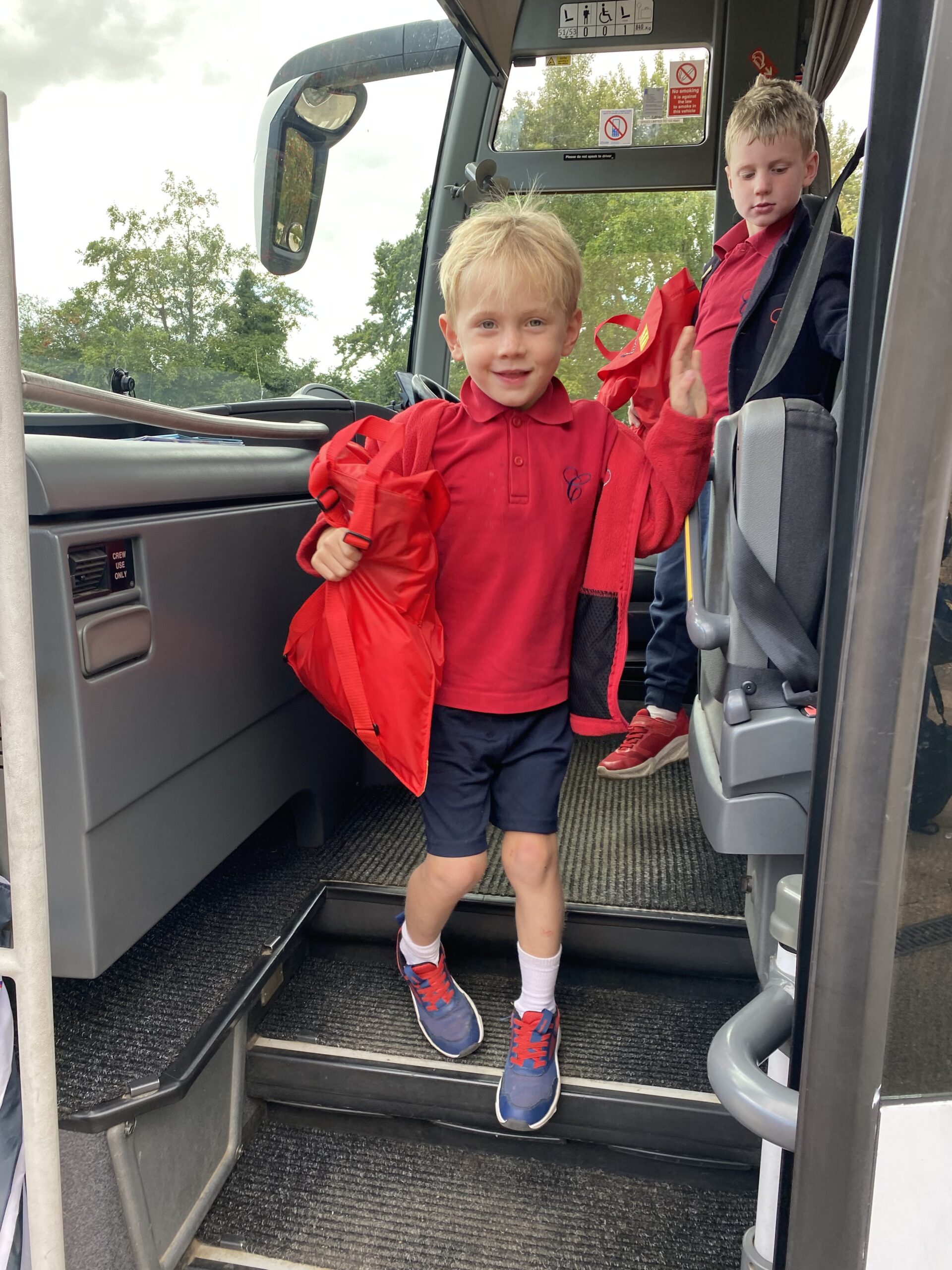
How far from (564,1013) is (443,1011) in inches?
8.3

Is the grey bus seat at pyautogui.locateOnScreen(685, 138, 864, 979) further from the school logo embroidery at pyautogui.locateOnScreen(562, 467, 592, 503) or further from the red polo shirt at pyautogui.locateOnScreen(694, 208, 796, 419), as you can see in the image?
the red polo shirt at pyautogui.locateOnScreen(694, 208, 796, 419)

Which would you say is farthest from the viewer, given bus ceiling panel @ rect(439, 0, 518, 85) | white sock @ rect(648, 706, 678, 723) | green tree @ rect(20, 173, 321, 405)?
bus ceiling panel @ rect(439, 0, 518, 85)

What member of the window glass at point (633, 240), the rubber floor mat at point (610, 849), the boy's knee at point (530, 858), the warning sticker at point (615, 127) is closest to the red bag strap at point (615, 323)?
the boy's knee at point (530, 858)

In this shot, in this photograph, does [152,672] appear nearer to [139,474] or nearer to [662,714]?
[139,474]

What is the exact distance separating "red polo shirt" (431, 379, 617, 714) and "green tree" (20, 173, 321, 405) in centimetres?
68

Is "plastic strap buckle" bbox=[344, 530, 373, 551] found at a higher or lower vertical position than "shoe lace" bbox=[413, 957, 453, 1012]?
higher

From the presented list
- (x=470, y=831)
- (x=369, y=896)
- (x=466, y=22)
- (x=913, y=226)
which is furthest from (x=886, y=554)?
(x=466, y=22)

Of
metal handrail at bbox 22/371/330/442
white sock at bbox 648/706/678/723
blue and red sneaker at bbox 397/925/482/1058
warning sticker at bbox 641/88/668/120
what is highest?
warning sticker at bbox 641/88/668/120

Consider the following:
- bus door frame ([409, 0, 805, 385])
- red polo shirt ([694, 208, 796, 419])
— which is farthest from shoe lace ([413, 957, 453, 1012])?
bus door frame ([409, 0, 805, 385])

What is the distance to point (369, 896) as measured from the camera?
1.63 metres

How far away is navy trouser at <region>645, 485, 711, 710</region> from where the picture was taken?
2.37m

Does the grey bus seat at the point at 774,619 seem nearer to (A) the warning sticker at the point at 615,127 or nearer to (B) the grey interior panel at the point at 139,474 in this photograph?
(B) the grey interior panel at the point at 139,474

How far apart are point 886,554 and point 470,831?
100 cm

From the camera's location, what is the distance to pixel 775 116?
6.09ft
